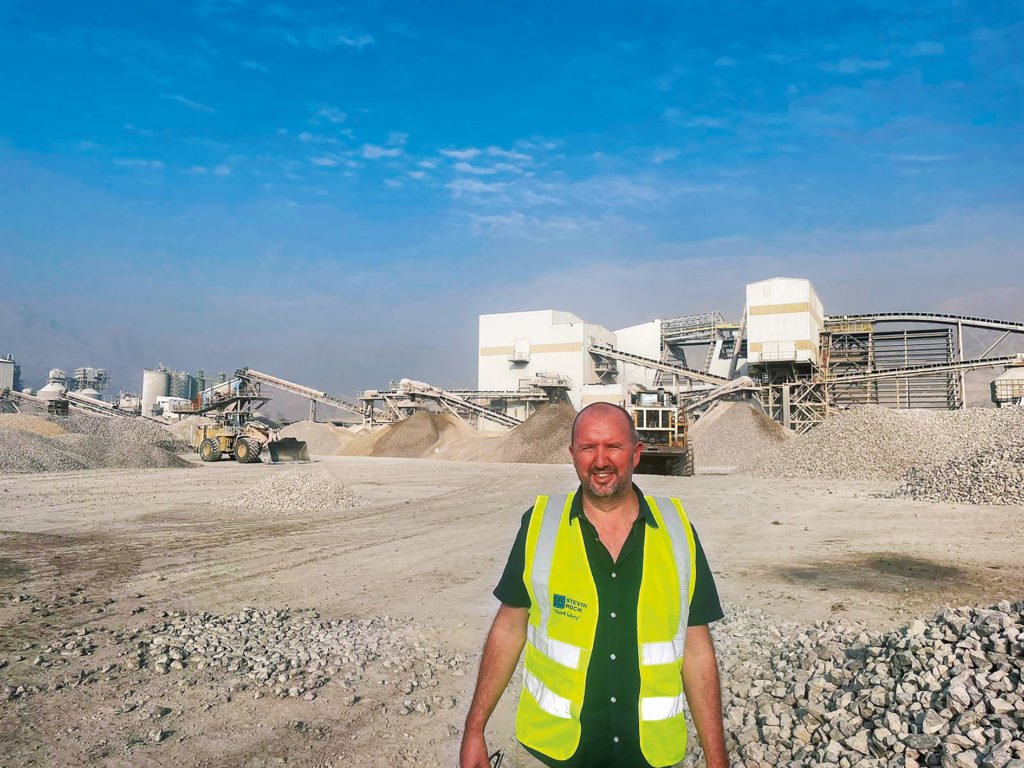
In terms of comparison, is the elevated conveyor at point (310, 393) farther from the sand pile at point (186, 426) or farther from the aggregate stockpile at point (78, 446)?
the aggregate stockpile at point (78, 446)

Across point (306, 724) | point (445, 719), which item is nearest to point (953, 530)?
point (445, 719)

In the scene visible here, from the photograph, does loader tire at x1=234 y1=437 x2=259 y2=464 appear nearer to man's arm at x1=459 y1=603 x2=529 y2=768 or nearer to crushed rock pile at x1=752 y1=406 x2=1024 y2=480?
crushed rock pile at x1=752 y1=406 x2=1024 y2=480

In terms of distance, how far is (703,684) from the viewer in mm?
2244

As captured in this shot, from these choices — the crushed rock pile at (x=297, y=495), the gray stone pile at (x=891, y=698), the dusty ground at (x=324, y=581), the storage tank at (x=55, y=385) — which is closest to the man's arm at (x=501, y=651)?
the dusty ground at (x=324, y=581)

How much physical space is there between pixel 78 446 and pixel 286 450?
8546 millimetres

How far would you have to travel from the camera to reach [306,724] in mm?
4469

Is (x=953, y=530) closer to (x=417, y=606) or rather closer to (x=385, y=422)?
(x=417, y=606)

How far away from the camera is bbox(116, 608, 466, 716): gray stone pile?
16.5ft

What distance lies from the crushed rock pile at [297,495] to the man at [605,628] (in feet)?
45.0

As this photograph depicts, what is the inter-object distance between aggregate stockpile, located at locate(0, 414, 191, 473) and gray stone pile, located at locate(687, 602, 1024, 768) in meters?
27.0

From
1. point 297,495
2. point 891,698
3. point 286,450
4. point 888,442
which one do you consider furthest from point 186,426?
point 891,698

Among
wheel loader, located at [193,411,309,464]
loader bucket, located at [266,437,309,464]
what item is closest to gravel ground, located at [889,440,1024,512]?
loader bucket, located at [266,437,309,464]

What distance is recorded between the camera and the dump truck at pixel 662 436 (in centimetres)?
2323

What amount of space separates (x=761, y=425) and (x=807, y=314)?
7.58 m
